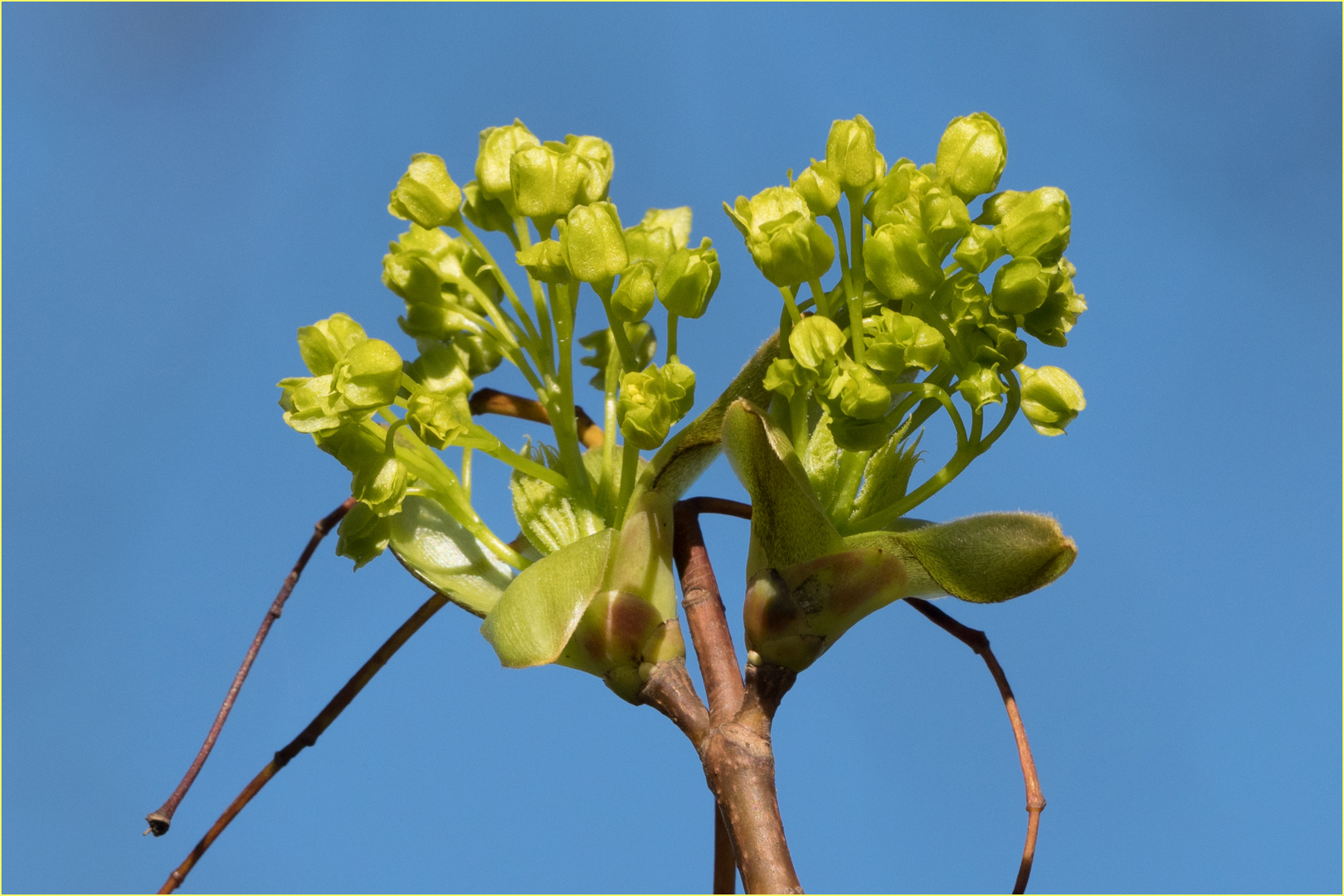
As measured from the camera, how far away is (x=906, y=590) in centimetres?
104

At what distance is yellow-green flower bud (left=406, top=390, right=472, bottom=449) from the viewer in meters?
1.00

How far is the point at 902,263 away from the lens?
3.07ft

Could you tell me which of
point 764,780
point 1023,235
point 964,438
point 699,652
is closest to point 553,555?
point 699,652

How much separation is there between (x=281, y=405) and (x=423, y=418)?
6.9 inches

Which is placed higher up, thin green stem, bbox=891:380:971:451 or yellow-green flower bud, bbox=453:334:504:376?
yellow-green flower bud, bbox=453:334:504:376

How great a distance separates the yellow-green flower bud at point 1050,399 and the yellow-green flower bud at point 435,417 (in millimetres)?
481

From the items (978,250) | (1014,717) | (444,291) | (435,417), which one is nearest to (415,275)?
(444,291)

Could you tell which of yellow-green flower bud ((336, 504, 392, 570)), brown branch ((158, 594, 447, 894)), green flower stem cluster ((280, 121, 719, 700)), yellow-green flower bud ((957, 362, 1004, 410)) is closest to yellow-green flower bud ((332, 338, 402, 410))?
green flower stem cluster ((280, 121, 719, 700))

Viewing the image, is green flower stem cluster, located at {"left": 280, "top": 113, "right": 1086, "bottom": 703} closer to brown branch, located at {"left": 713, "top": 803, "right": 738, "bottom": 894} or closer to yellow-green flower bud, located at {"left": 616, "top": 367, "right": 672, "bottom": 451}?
yellow-green flower bud, located at {"left": 616, "top": 367, "right": 672, "bottom": 451}

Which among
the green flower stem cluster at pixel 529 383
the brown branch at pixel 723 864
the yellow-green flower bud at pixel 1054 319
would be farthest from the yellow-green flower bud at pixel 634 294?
the brown branch at pixel 723 864

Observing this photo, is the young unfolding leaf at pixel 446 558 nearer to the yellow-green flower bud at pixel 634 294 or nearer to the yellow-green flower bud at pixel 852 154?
the yellow-green flower bud at pixel 634 294

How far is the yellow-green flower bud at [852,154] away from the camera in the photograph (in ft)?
3.19

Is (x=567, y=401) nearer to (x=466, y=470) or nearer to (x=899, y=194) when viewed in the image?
(x=466, y=470)

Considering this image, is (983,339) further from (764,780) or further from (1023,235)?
(764,780)
